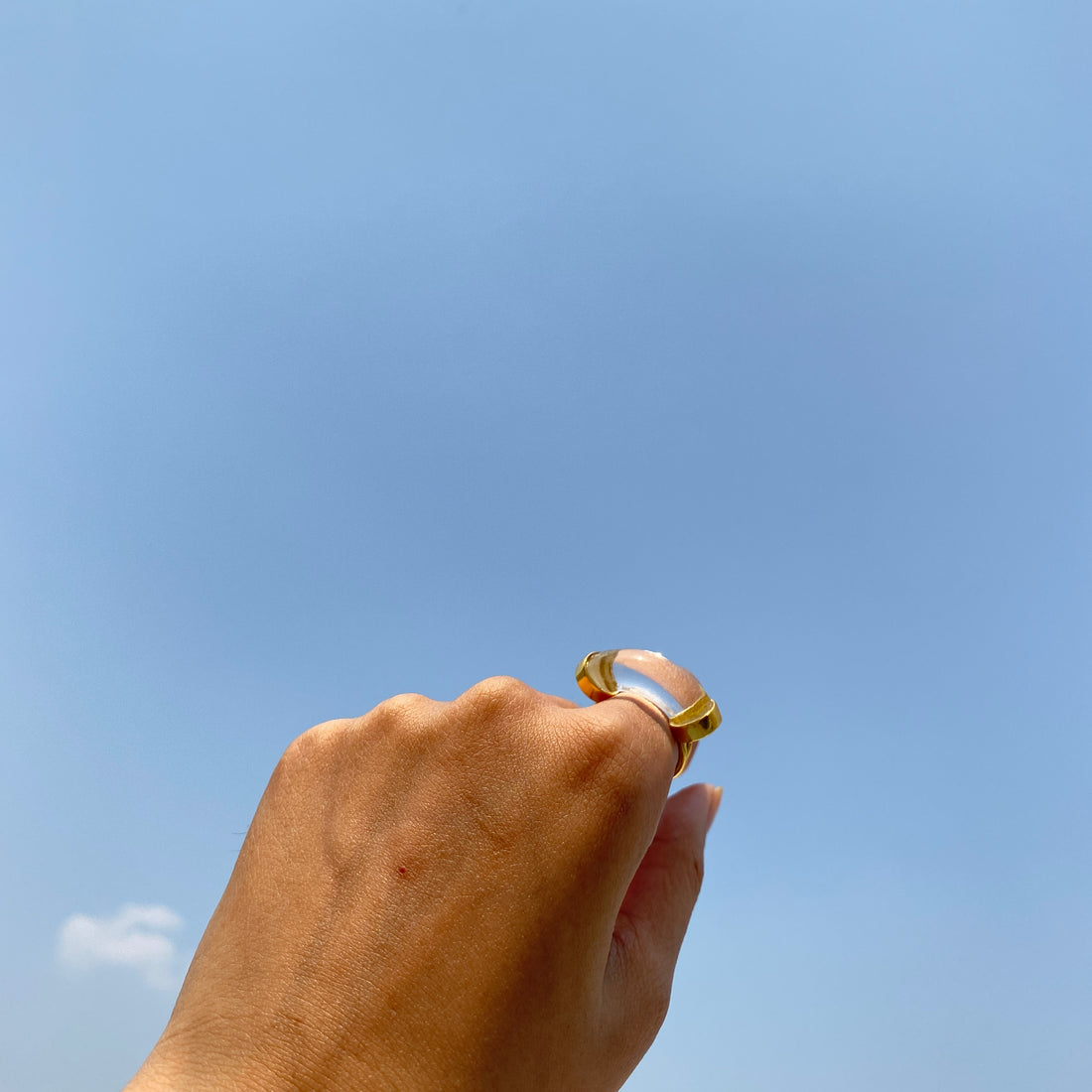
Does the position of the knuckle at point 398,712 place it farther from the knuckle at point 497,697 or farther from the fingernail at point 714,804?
the fingernail at point 714,804

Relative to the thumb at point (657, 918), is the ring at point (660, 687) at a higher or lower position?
higher

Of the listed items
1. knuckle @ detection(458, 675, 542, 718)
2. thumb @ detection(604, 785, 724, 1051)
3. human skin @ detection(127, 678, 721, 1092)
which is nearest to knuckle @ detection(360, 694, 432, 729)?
human skin @ detection(127, 678, 721, 1092)

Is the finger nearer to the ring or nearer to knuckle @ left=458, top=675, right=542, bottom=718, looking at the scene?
the ring

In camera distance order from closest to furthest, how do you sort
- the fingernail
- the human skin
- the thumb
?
the human skin → the thumb → the fingernail

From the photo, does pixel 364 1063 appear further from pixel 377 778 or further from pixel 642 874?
pixel 642 874

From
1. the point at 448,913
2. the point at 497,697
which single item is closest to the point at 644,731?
the point at 497,697

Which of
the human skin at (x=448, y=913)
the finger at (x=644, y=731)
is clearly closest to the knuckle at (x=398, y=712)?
the human skin at (x=448, y=913)

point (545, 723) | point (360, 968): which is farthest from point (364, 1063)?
point (545, 723)

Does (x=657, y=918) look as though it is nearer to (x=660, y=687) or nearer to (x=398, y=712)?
(x=660, y=687)
